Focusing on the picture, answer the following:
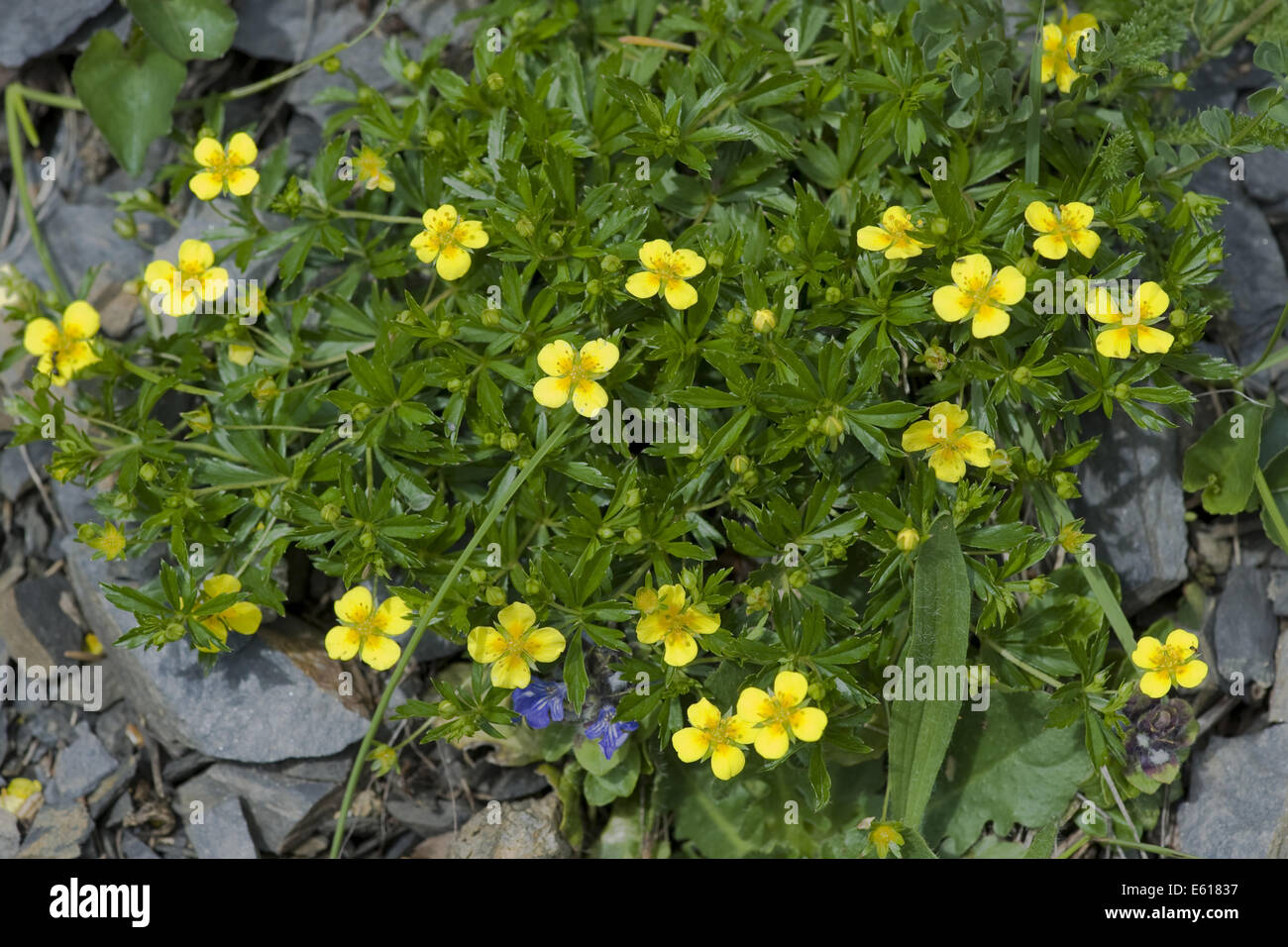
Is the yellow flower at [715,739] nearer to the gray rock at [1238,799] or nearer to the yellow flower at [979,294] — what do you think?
the yellow flower at [979,294]

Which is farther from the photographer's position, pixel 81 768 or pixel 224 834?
pixel 81 768

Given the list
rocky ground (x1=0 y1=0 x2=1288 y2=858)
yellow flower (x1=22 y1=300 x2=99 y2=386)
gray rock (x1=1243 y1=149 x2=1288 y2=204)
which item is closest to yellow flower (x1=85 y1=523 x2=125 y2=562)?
rocky ground (x1=0 y1=0 x2=1288 y2=858)

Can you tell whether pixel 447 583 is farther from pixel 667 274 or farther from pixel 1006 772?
pixel 1006 772

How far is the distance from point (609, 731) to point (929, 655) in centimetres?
132

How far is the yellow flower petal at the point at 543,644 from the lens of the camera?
13.1ft

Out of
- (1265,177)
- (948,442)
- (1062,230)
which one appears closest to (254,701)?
(948,442)

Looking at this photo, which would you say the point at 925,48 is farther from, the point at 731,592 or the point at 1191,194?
the point at 731,592

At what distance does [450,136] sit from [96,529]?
2188mm

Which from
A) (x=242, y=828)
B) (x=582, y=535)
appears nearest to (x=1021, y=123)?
(x=582, y=535)

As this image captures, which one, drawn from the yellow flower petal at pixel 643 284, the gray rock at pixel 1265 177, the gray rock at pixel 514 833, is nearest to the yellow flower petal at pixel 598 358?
the yellow flower petal at pixel 643 284

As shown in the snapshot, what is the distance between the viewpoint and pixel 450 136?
4.59 metres

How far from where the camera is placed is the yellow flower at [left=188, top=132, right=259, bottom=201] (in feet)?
14.9

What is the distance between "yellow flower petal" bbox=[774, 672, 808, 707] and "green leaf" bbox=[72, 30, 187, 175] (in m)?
3.89

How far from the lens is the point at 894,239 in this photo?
160 inches
